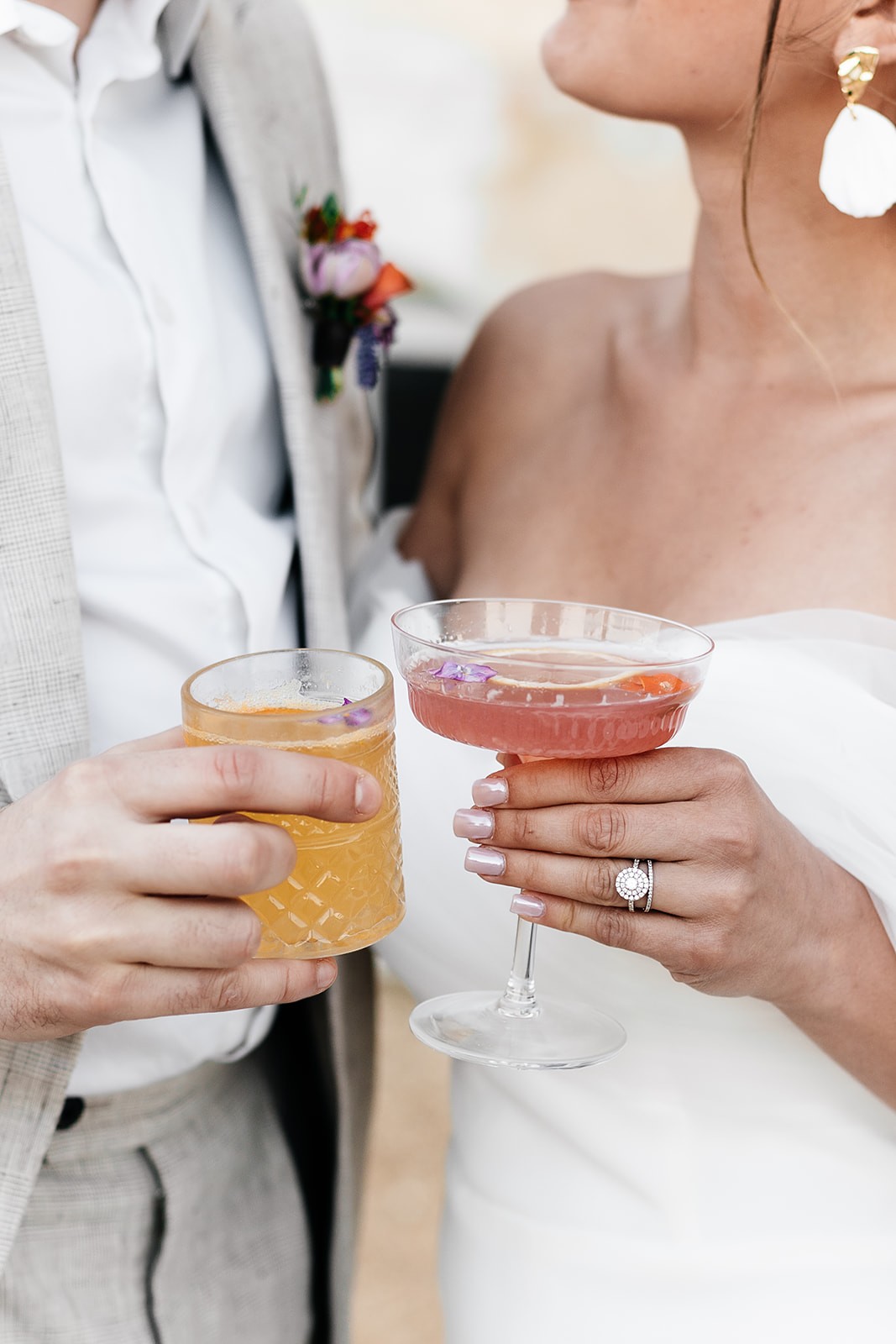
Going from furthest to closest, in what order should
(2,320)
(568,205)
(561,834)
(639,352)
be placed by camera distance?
(568,205), (639,352), (2,320), (561,834)

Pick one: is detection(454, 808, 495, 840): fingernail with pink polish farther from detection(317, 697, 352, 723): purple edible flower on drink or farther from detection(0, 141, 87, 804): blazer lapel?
detection(0, 141, 87, 804): blazer lapel

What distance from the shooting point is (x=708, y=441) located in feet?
6.75

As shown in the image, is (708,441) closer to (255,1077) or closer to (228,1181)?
(255,1077)

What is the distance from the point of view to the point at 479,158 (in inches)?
215

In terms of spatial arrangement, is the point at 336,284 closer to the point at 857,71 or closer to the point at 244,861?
the point at 857,71

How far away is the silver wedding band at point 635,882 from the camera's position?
1296 millimetres

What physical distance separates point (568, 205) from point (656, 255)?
17.5 inches

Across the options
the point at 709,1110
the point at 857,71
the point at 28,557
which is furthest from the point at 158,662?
the point at 857,71

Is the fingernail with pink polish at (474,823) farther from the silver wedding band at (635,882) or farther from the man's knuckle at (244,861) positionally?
the man's knuckle at (244,861)

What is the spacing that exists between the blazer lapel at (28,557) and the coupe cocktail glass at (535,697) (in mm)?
400

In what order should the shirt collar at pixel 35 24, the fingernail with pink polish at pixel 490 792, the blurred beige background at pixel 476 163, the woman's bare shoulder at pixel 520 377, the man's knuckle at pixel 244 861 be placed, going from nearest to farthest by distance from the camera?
the man's knuckle at pixel 244 861 → the fingernail with pink polish at pixel 490 792 → the shirt collar at pixel 35 24 → the woman's bare shoulder at pixel 520 377 → the blurred beige background at pixel 476 163

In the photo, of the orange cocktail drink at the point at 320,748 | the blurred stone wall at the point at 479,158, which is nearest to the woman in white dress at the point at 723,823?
the orange cocktail drink at the point at 320,748

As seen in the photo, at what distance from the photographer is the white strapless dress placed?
1.62 meters

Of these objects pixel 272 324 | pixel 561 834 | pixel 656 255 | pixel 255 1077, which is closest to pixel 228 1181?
pixel 255 1077
